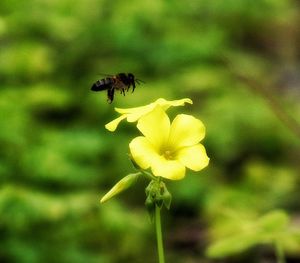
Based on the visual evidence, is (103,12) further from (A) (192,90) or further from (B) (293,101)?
(B) (293,101)

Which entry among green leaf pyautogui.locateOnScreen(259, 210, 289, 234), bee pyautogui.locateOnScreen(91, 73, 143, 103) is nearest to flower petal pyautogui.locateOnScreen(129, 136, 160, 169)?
bee pyautogui.locateOnScreen(91, 73, 143, 103)

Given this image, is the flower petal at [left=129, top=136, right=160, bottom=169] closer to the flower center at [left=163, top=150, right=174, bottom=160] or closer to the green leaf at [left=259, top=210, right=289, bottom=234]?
the flower center at [left=163, top=150, right=174, bottom=160]

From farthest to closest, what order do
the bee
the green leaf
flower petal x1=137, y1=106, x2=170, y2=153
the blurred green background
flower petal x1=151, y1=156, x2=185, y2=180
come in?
the blurred green background, the green leaf, the bee, flower petal x1=137, y1=106, x2=170, y2=153, flower petal x1=151, y1=156, x2=185, y2=180

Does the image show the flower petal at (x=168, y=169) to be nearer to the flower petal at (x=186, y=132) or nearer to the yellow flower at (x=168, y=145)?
the yellow flower at (x=168, y=145)

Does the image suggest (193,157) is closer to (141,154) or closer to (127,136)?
(141,154)

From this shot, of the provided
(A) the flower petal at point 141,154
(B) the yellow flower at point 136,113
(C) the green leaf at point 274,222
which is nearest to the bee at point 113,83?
(B) the yellow flower at point 136,113

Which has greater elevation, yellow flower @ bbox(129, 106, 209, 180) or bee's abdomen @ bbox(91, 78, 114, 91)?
bee's abdomen @ bbox(91, 78, 114, 91)

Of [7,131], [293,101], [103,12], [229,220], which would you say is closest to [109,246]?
[229,220]

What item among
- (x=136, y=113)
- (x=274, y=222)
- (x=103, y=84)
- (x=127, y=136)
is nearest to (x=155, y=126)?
(x=136, y=113)
